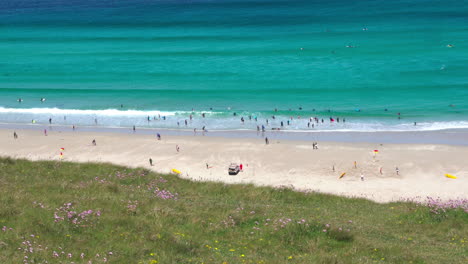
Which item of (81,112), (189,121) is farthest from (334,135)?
(81,112)

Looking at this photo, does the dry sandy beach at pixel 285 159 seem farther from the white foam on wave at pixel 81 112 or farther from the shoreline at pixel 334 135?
the white foam on wave at pixel 81 112

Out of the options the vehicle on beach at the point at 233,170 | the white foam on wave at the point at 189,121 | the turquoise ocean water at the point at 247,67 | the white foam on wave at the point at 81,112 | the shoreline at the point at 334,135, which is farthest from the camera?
the white foam on wave at the point at 81,112

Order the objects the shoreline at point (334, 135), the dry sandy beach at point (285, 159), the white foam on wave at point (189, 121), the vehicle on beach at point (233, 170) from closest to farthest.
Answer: the dry sandy beach at point (285, 159) → the vehicle on beach at point (233, 170) → the shoreline at point (334, 135) → the white foam on wave at point (189, 121)

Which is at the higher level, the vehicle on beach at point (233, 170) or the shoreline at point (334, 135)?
the shoreline at point (334, 135)

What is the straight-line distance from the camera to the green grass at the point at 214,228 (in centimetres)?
1816

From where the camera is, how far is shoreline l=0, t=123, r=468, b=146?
46562mm

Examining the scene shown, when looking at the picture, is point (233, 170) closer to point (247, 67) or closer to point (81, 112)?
point (81, 112)

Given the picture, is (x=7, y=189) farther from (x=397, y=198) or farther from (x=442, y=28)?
(x=442, y=28)

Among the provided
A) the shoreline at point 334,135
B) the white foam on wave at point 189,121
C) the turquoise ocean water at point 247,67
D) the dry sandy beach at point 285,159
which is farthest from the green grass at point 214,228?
the turquoise ocean water at point 247,67

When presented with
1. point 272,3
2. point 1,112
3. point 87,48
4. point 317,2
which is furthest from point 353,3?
point 1,112

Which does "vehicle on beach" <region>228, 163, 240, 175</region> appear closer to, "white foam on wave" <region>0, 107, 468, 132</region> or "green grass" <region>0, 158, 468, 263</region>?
"green grass" <region>0, 158, 468, 263</region>

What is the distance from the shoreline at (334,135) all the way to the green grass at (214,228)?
19683 mm

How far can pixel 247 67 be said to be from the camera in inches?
3017

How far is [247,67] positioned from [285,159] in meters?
36.0
